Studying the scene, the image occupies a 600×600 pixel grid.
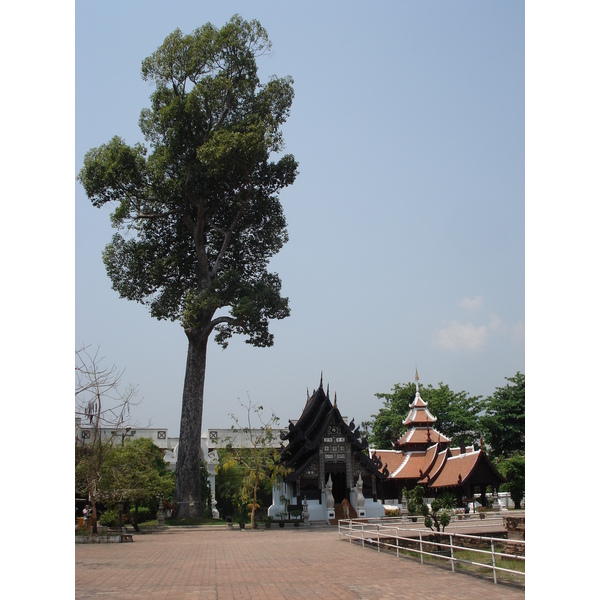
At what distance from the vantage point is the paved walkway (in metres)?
8.45

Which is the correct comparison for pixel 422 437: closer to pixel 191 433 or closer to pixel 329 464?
pixel 329 464

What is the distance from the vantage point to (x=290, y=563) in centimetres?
1192

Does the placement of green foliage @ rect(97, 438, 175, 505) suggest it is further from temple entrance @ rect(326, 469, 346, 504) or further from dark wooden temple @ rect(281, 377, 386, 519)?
temple entrance @ rect(326, 469, 346, 504)

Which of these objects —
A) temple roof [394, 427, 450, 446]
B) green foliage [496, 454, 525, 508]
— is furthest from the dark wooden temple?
green foliage [496, 454, 525, 508]

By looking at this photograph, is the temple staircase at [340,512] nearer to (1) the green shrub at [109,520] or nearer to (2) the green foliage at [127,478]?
(2) the green foliage at [127,478]

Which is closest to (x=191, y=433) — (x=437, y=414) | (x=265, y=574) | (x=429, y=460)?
(x=429, y=460)

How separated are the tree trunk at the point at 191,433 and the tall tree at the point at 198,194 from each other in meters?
0.04

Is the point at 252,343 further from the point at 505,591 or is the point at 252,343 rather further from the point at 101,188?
the point at 505,591

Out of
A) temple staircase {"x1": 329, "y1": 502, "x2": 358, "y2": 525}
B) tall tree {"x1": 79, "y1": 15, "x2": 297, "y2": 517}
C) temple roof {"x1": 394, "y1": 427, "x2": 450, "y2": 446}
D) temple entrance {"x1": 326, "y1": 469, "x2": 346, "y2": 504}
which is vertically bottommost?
temple staircase {"x1": 329, "y1": 502, "x2": 358, "y2": 525}

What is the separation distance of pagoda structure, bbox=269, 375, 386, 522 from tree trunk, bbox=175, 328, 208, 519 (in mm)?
3528
